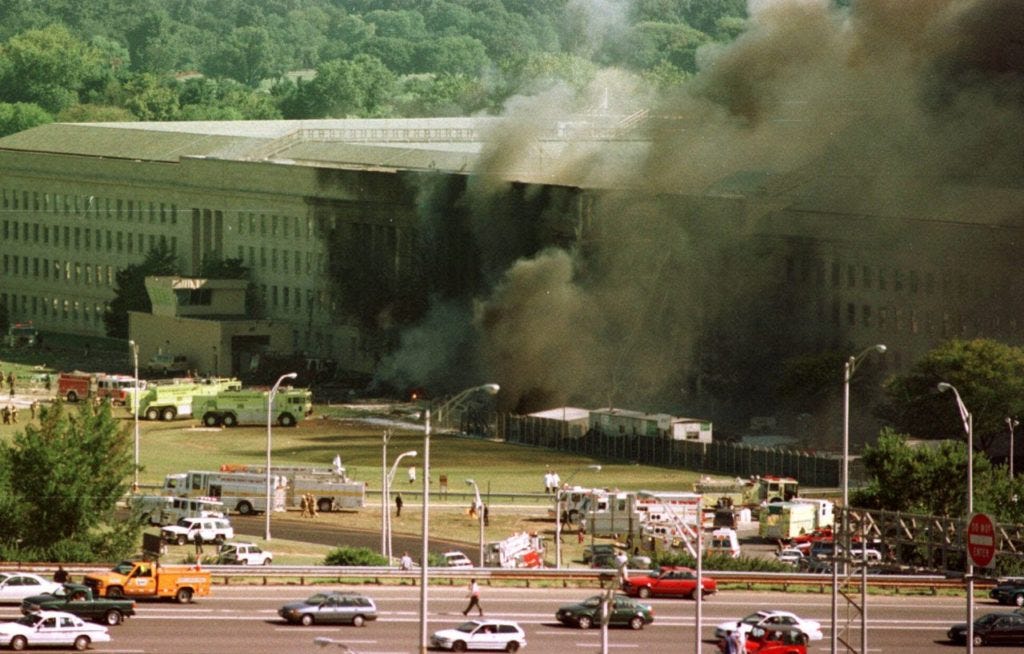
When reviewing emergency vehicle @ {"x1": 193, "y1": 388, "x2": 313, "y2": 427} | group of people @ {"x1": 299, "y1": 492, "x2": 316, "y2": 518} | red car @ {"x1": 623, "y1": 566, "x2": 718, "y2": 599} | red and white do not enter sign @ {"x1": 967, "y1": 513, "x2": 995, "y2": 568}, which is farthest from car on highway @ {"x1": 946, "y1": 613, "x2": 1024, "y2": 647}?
emergency vehicle @ {"x1": 193, "y1": 388, "x2": 313, "y2": 427}

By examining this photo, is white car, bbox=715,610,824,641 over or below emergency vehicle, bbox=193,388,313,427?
below

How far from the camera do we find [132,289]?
130m

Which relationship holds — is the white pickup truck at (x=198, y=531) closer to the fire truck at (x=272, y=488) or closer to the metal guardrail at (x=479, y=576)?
the fire truck at (x=272, y=488)

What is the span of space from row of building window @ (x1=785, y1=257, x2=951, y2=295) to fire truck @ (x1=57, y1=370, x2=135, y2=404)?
81.8ft

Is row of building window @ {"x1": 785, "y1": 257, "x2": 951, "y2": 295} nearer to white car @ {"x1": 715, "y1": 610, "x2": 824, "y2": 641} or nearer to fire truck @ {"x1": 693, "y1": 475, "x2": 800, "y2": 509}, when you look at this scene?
fire truck @ {"x1": 693, "y1": 475, "x2": 800, "y2": 509}

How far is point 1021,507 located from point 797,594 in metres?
8.72

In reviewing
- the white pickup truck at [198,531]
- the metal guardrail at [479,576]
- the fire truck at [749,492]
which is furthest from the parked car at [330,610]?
the fire truck at [749,492]

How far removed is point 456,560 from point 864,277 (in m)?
35.9

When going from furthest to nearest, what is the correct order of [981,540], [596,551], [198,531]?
[198,531] < [596,551] < [981,540]

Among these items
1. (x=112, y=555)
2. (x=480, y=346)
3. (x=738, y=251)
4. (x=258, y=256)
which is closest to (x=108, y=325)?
(x=258, y=256)

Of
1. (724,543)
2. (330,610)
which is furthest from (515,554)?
(330,610)

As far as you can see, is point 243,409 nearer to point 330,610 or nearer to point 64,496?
point 64,496

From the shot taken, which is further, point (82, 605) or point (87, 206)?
point (87, 206)

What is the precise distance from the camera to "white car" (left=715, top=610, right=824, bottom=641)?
5717cm
